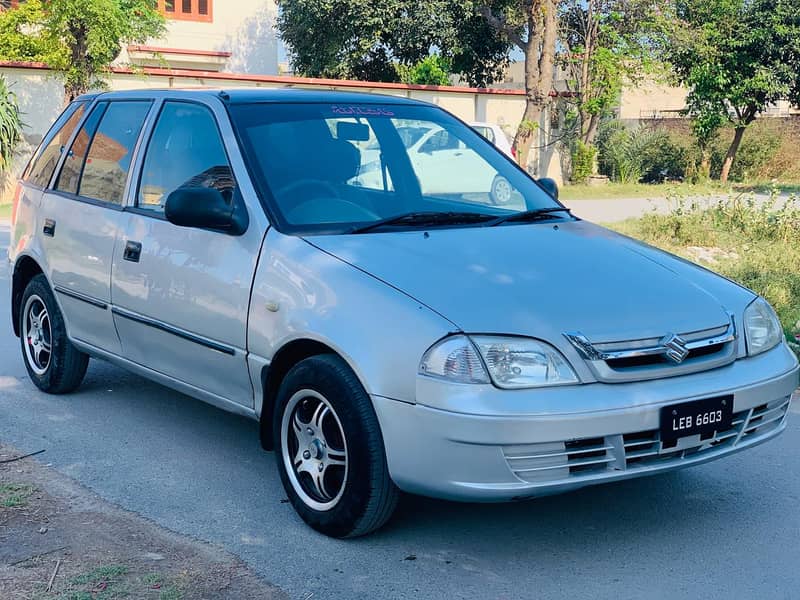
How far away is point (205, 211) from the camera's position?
4504mm

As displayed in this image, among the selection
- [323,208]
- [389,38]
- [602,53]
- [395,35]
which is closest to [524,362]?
[323,208]

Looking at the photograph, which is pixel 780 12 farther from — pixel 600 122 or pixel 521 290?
pixel 521 290

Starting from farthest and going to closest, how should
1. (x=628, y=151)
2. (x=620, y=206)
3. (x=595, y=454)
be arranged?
1. (x=628, y=151)
2. (x=620, y=206)
3. (x=595, y=454)

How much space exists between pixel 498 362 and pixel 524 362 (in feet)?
0.30

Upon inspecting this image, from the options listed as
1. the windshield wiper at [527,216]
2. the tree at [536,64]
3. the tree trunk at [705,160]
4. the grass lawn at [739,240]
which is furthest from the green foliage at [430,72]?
the windshield wiper at [527,216]

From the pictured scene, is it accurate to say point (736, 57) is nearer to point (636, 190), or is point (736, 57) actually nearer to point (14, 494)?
point (636, 190)

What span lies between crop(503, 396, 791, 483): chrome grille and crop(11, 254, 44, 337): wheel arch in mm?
3719

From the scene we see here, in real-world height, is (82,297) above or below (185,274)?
below

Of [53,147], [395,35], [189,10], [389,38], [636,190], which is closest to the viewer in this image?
[53,147]

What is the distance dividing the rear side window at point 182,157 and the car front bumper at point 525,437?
1620 mm

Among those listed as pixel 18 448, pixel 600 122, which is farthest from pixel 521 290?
pixel 600 122

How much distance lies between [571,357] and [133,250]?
8.05 feet

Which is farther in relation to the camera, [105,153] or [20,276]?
[20,276]

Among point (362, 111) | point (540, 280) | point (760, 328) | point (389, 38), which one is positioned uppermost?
point (389, 38)
